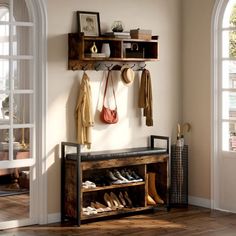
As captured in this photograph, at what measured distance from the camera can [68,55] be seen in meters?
6.60

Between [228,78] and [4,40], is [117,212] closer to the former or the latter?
[228,78]

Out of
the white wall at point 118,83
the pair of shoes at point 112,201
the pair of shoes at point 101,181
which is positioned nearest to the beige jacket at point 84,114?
the white wall at point 118,83

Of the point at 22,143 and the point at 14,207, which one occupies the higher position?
the point at 22,143

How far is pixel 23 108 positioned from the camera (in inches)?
252

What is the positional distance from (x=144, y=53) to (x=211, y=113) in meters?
1.06

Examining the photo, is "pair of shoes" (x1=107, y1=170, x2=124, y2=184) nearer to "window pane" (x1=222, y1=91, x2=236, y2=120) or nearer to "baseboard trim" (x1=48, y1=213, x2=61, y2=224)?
"baseboard trim" (x1=48, y1=213, x2=61, y2=224)

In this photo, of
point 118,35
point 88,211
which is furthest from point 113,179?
point 118,35

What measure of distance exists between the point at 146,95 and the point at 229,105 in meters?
0.97

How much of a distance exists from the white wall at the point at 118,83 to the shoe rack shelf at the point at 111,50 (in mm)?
85

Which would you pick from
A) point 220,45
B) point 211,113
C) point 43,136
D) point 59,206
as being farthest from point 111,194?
point 220,45

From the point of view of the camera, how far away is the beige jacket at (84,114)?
21.8ft

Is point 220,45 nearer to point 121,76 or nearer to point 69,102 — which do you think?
point 121,76

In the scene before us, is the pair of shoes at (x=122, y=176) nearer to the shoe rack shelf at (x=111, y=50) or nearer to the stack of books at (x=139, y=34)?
the shoe rack shelf at (x=111, y=50)

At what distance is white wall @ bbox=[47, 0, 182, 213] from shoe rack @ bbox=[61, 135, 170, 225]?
0.14 metres
